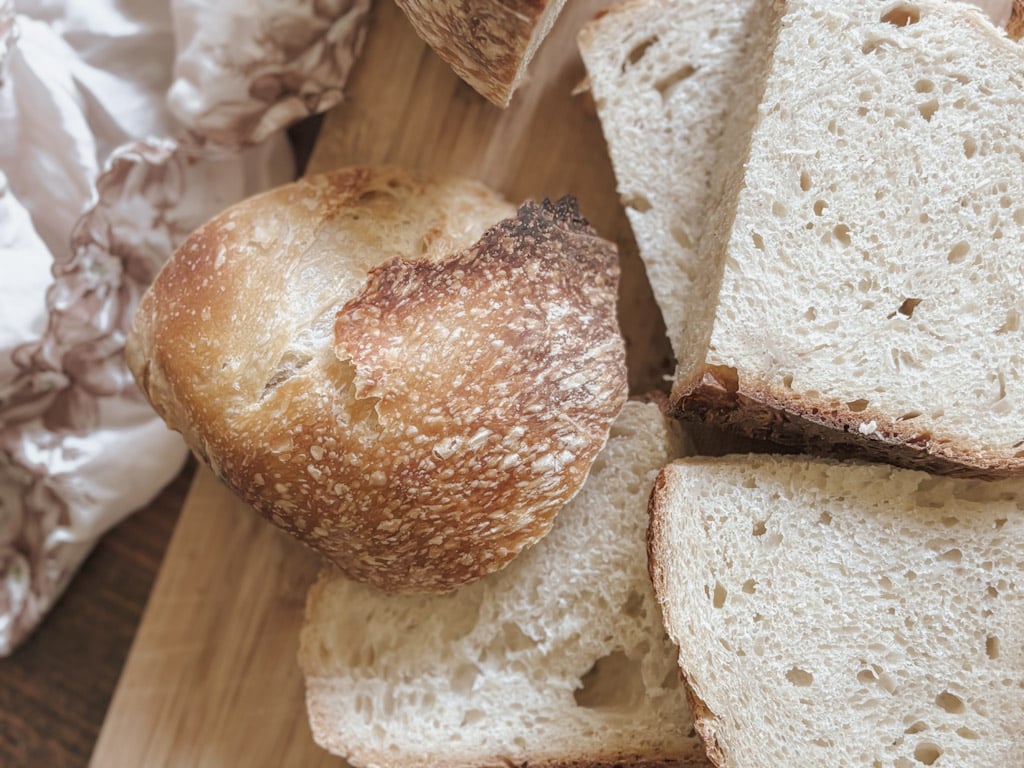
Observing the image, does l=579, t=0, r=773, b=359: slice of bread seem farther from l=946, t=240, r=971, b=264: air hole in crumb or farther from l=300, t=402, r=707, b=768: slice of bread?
l=946, t=240, r=971, b=264: air hole in crumb

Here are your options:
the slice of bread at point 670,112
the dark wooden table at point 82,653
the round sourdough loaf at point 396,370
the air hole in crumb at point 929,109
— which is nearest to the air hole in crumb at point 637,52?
the slice of bread at point 670,112

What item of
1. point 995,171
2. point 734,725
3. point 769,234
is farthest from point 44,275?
point 995,171

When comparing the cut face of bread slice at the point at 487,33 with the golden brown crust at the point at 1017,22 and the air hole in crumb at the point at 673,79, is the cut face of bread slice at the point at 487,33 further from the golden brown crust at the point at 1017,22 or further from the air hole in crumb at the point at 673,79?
the golden brown crust at the point at 1017,22

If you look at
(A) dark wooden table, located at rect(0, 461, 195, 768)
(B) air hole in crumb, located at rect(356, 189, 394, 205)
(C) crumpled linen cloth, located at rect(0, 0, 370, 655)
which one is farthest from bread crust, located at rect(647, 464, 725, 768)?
(A) dark wooden table, located at rect(0, 461, 195, 768)

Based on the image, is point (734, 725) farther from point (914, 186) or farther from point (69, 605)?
point (69, 605)

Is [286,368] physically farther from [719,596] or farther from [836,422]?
[836,422]

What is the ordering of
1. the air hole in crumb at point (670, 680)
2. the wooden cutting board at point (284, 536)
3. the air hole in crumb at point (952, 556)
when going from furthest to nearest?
the wooden cutting board at point (284, 536)
the air hole in crumb at point (670, 680)
the air hole in crumb at point (952, 556)
